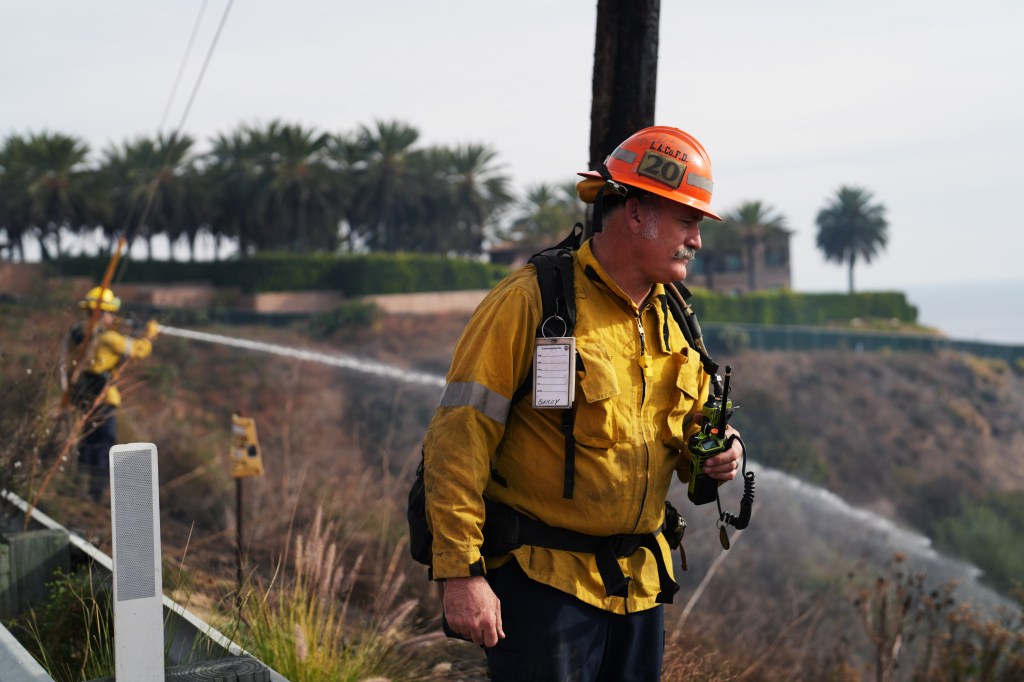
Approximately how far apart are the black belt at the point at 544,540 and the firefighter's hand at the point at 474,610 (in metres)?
0.18

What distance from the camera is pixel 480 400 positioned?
2619 mm

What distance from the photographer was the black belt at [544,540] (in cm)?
271

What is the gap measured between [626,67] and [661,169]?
228 centimetres

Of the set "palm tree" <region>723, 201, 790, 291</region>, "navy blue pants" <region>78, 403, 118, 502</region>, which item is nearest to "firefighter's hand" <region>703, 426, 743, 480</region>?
"navy blue pants" <region>78, 403, 118, 502</region>

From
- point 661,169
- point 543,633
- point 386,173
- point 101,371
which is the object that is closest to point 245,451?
point 101,371

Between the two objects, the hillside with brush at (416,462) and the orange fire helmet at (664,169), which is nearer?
the orange fire helmet at (664,169)

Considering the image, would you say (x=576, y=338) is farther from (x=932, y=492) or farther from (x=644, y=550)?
(x=932, y=492)

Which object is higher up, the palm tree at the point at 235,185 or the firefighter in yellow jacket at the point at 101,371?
the palm tree at the point at 235,185

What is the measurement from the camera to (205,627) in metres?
3.51

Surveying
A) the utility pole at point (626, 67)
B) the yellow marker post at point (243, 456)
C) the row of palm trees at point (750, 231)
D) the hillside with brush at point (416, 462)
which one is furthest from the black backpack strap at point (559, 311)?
the row of palm trees at point (750, 231)

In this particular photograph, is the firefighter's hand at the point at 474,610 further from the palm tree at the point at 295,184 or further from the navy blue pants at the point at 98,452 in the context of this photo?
the palm tree at the point at 295,184

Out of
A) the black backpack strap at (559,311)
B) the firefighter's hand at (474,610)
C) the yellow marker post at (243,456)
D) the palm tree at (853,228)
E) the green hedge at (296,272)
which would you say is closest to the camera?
the firefighter's hand at (474,610)

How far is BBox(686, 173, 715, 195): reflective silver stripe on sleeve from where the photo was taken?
2840 millimetres

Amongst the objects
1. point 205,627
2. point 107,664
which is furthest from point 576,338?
point 107,664
